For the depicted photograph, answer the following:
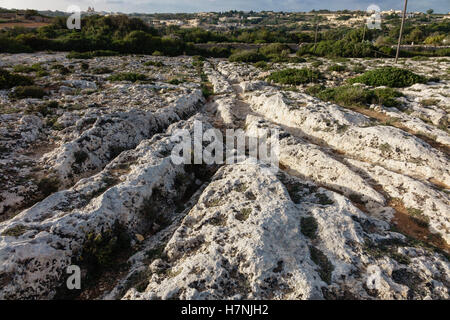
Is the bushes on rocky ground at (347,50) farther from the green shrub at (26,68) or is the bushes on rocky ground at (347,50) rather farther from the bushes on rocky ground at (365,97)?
the green shrub at (26,68)

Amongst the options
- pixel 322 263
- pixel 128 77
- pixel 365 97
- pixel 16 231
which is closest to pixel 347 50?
pixel 365 97

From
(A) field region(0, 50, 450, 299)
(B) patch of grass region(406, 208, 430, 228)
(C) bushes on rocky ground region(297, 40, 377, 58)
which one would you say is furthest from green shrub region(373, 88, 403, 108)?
(C) bushes on rocky ground region(297, 40, 377, 58)

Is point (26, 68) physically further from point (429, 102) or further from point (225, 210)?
A: point (429, 102)

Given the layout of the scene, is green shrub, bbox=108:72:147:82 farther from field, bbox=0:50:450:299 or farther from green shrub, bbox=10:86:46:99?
field, bbox=0:50:450:299

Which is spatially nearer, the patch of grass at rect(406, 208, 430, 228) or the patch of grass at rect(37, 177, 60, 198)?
the patch of grass at rect(406, 208, 430, 228)

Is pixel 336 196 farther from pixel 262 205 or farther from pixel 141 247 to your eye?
pixel 141 247

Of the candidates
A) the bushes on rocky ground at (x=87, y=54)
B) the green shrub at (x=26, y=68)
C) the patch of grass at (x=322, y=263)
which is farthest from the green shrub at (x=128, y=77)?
the patch of grass at (x=322, y=263)
